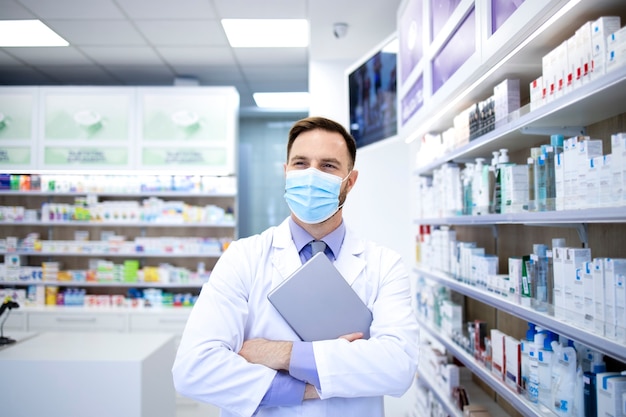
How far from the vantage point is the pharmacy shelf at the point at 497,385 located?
168cm

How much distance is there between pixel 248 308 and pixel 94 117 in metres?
5.04

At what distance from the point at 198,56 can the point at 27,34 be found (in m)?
1.80

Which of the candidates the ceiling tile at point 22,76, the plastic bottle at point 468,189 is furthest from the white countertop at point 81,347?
the ceiling tile at point 22,76

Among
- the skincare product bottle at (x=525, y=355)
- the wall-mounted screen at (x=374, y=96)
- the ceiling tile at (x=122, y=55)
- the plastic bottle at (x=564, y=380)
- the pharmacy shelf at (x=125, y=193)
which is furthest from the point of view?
the pharmacy shelf at (x=125, y=193)

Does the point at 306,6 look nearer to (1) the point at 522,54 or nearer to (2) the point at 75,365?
(1) the point at 522,54

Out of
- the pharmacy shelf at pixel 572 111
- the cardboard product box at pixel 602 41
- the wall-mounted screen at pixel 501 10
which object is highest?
the wall-mounted screen at pixel 501 10

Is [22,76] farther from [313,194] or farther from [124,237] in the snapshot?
[313,194]

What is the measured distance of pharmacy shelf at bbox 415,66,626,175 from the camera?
1304 mm

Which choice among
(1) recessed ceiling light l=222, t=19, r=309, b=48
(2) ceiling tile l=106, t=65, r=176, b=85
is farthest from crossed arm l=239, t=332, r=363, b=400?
(2) ceiling tile l=106, t=65, r=176, b=85

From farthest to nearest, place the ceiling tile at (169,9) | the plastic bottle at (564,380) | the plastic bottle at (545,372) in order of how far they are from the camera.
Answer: the ceiling tile at (169,9)
the plastic bottle at (545,372)
the plastic bottle at (564,380)

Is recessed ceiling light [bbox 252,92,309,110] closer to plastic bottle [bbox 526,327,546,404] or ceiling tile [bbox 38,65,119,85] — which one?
ceiling tile [bbox 38,65,119,85]

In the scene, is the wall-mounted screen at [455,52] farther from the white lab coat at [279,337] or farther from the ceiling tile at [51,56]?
the ceiling tile at [51,56]

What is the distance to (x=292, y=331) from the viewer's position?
1.55 meters

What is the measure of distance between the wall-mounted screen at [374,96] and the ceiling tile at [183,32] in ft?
5.12
